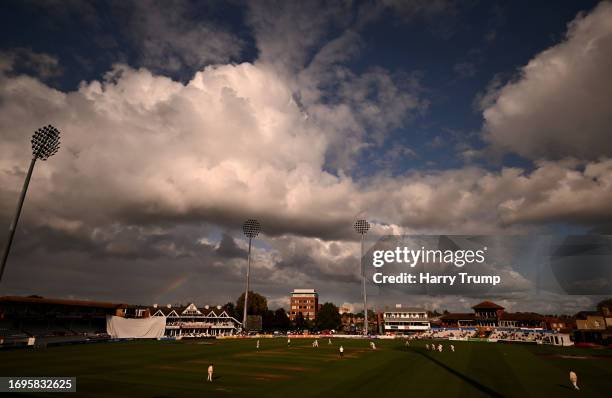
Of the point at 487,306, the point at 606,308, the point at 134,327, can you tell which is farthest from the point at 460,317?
the point at 134,327

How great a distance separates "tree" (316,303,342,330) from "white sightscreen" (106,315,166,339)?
234ft

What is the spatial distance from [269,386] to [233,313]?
121614 millimetres

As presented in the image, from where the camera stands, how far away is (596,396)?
2431 centimetres

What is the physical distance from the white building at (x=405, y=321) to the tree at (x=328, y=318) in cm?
1998

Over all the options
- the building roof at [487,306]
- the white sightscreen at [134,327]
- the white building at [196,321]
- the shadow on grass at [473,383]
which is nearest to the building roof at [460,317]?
the building roof at [487,306]

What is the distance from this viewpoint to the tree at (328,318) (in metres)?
145

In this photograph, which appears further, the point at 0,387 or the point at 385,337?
the point at 385,337

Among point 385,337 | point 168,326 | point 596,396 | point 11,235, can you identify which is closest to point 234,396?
point 596,396

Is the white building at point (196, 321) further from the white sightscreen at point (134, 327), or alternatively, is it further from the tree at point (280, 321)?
the white sightscreen at point (134, 327)

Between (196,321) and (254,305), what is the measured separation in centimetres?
2516

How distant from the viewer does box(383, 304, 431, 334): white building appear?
145750 mm

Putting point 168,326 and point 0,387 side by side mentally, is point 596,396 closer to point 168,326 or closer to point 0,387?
point 0,387

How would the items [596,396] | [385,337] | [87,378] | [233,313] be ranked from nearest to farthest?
1. [596,396]
2. [87,378]
3. [385,337]
4. [233,313]

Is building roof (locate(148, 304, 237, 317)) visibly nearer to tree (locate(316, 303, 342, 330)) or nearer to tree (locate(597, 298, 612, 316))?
tree (locate(316, 303, 342, 330))
